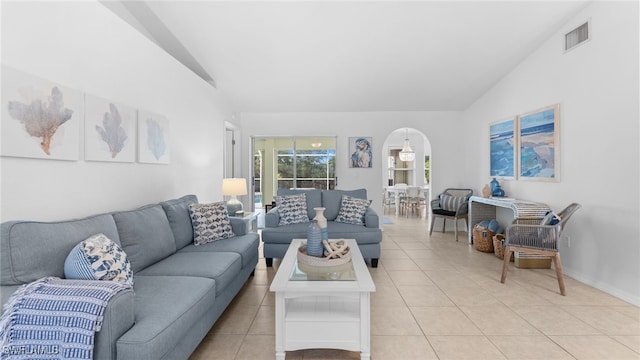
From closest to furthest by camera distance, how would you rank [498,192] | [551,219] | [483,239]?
1. [551,219]
2. [483,239]
3. [498,192]

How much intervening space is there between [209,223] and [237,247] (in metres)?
0.47

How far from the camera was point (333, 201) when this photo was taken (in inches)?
173

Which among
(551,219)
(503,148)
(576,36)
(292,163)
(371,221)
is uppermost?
(576,36)

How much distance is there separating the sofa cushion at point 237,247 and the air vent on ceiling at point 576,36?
169 inches

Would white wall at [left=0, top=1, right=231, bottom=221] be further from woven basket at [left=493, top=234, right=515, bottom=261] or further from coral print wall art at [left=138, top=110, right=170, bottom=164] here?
woven basket at [left=493, top=234, right=515, bottom=261]

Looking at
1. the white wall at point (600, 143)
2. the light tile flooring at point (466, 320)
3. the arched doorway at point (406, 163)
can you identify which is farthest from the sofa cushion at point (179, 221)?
the arched doorway at point (406, 163)

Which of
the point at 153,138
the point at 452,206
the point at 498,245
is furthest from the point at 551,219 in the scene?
the point at 153,138

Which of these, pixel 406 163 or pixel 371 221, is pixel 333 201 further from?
pixel 406 163

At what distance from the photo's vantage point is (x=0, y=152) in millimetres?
1652

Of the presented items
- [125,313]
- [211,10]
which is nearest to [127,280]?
[125,313]

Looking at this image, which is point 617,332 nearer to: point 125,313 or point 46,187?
point 125,313

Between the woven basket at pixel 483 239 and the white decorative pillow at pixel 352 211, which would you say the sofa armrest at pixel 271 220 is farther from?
the woven basket at pixel 483 239

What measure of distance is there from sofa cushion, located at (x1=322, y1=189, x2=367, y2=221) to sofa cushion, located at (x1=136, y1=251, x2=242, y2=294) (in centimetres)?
187

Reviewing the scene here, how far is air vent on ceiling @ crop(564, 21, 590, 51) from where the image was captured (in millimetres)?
3297
